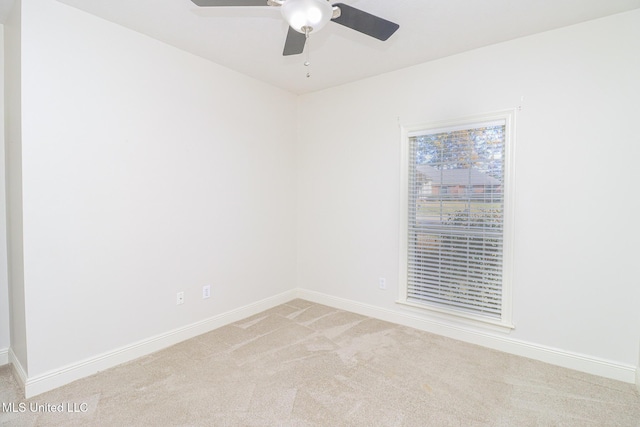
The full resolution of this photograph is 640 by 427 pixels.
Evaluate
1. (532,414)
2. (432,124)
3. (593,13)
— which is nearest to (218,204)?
(432,124)

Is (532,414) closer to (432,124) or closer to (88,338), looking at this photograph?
(432,124)

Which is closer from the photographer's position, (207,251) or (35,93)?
(35,93)

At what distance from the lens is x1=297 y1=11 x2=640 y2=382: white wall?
2.27 m

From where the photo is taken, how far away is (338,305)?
3.77 metres

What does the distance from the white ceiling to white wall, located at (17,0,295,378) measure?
245 millimetres

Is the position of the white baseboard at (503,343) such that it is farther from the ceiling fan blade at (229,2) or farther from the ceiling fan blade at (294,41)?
the ceiling fan blade at (229,2)

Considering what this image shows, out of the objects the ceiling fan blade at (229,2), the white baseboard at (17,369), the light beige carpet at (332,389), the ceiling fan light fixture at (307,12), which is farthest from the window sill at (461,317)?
the white baseboard at (17,369)

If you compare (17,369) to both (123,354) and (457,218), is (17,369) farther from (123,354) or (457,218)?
(457,218)

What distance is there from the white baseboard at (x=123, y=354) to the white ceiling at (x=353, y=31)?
2481 millimetres

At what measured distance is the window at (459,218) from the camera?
2.74m

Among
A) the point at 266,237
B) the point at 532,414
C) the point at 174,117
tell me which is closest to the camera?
the point at 532,414

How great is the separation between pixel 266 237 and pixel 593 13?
3404 millimetres

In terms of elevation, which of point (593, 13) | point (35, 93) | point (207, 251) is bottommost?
point (207, 251)

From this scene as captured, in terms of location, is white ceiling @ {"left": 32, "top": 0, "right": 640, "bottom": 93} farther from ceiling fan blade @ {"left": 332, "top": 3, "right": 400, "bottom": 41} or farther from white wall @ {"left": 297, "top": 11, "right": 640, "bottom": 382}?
ceiling fan blade @ {"left": 332, "top": 3, "right": 400, "bottom": 41}
